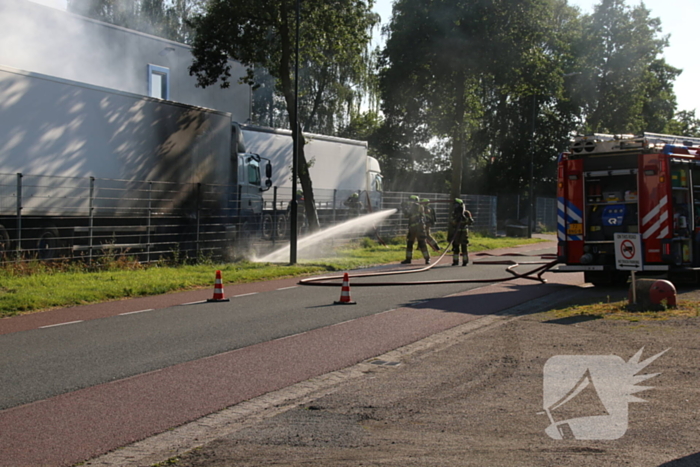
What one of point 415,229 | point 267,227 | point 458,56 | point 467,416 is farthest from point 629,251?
point 458,56

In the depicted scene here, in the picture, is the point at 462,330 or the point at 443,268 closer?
the point at 462,330

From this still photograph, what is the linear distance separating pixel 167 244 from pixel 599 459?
1593 centimetres

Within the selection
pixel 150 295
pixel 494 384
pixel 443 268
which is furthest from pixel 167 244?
pixel 494 384

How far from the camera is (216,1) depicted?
958 inches

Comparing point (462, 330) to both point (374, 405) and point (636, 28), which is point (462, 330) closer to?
point (374, 405)

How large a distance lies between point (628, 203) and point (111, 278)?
10.4 m

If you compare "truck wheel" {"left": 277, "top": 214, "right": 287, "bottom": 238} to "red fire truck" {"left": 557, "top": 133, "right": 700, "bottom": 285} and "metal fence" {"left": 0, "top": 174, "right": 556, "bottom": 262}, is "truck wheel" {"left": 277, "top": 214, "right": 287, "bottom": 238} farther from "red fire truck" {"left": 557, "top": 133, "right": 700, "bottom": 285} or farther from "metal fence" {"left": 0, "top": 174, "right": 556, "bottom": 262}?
"red fire truck" {"left": 557, "top": 133, "right": 700, "bottom": 285}

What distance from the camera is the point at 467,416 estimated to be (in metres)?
5.54

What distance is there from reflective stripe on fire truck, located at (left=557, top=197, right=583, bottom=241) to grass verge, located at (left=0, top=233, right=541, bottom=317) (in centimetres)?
644

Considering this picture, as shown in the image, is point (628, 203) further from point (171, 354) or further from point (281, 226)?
point (281, 226)

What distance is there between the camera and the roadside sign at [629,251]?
1102cm

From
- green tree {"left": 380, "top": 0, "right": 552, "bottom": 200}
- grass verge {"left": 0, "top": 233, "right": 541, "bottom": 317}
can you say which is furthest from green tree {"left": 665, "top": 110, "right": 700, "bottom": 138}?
grass verge {"left": 0, "top": 233, "right": 541, "bottom": 317}

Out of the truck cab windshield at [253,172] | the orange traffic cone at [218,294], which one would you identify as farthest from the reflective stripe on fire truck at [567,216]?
the truck cab windshield at [253,172]

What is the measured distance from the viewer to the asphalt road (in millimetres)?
5414
